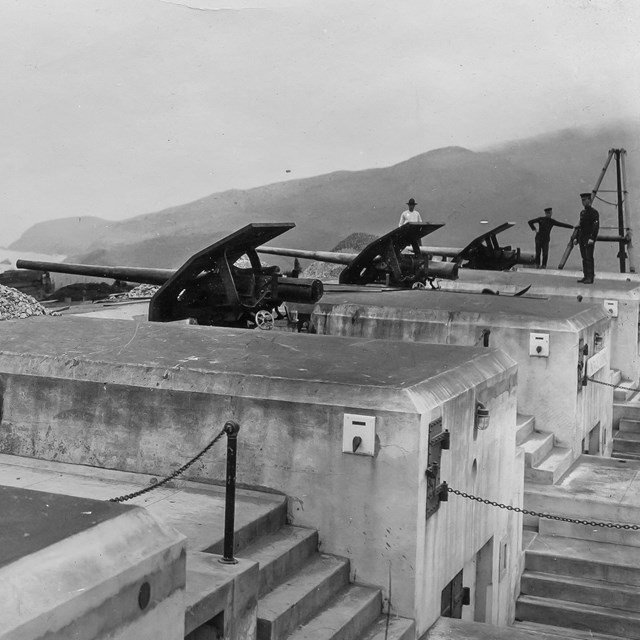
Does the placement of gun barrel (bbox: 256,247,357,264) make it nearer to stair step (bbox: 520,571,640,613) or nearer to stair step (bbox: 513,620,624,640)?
stair step (bbox: 520,571,640,613)

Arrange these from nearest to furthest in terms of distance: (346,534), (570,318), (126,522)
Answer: (126,522) < (346,534) < (570,318)

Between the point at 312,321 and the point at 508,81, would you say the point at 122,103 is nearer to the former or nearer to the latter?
the point at 508,81

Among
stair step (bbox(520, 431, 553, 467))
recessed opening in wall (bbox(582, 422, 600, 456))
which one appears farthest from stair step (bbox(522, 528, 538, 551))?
recessed opening in wall (bbox(582, 422, 600, 456))

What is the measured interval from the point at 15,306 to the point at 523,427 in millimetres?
5940

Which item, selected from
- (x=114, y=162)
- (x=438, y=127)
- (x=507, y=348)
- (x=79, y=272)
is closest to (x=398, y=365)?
(x=507, y=348)

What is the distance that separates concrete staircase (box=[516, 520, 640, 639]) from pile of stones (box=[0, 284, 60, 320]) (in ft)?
20.6

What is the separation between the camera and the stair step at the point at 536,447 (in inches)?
396

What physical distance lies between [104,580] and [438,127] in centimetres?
3009

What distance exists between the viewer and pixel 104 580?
133 inches

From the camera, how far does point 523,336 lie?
10.9 m

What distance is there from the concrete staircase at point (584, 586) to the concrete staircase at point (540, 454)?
0.69m

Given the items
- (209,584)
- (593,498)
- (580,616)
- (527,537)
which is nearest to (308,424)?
(209,584)

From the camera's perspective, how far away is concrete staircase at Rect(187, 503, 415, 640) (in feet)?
17.3

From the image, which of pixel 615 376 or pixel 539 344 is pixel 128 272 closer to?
pixel 539 344
